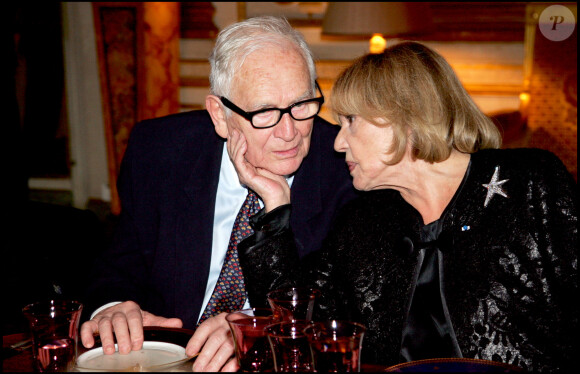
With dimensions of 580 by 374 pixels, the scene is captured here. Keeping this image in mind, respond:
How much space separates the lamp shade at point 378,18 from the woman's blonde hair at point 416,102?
147cm

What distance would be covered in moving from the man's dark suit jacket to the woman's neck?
36cm

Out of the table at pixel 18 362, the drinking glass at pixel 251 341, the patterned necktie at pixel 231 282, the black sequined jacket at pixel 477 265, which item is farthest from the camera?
the patterned necktie at pixel 231 282

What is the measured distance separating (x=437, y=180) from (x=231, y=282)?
796 mm

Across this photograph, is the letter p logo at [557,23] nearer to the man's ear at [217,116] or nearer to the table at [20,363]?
the man's ear at [217,116]

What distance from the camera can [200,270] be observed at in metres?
2.26

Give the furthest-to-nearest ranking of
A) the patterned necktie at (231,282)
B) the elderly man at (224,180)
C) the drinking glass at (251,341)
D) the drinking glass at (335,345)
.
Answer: the patterned necktie at (231,282) → the elderly man at (224,180) → the drinking glass at (251,341) → the drinking glass at (335,345)

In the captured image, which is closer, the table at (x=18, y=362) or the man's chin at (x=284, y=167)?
the table at (x=18, y=362)

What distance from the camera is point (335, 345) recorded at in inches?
46.4

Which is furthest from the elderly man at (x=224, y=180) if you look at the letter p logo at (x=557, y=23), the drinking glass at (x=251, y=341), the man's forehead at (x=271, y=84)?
the letter p logo at (x=557, y=23)

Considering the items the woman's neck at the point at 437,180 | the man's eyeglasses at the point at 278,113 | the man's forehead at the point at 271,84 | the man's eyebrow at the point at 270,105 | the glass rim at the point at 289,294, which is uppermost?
the man's forehead at the point at 271,84

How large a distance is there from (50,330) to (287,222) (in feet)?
2.81

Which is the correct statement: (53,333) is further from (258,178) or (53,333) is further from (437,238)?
(437,238)

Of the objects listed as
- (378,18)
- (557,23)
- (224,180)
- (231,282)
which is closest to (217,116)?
(224,180)

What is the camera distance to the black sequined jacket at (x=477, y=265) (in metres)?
1.80
